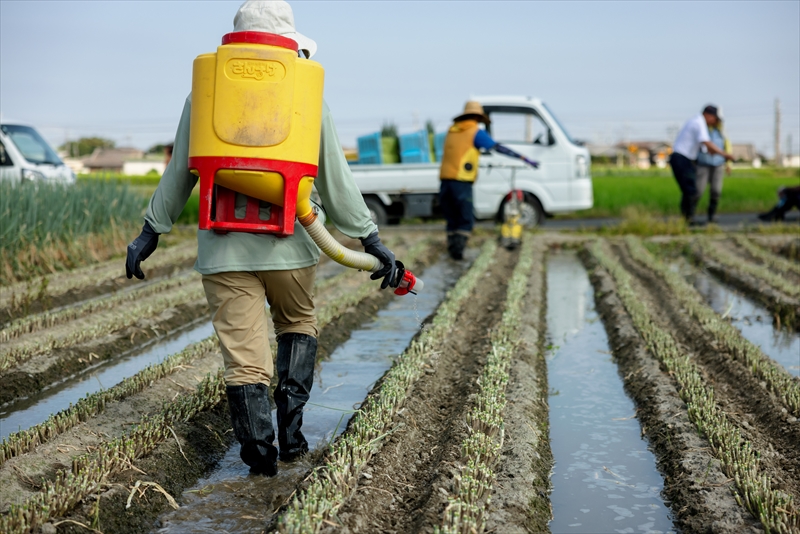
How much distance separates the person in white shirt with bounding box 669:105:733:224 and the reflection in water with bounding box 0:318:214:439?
9.41 meters

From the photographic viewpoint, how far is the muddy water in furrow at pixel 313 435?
10.7 feet

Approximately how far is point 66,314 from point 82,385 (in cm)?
164

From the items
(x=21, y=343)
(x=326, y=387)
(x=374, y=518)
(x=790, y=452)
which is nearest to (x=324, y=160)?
(x=374, y=518)

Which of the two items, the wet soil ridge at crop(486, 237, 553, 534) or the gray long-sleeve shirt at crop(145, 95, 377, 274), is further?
the gray long-sleeve shirt at crop(145, 95, 377, 274)

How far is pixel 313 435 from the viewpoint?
14.3 feet

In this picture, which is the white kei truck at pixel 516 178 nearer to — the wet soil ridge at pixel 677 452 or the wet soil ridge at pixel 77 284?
the wet soil ridge at pixel 77 284

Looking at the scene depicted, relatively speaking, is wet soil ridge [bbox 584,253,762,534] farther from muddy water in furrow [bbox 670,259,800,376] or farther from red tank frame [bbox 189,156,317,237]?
red tank frame [bbox 189,156,317,237]

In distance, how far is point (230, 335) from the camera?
3.58 m

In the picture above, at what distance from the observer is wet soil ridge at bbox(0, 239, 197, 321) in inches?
286

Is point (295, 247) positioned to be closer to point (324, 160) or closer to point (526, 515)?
point (324, 160)

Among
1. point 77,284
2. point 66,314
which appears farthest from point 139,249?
point 77,284

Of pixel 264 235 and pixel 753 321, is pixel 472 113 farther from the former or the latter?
pixel 264 235

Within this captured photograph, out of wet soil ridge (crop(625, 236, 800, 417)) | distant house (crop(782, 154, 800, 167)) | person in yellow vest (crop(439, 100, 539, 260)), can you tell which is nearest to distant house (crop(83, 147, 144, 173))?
distant house (crop(782, 154, 800, 167))

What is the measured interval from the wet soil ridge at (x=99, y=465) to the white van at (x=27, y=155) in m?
9.51
